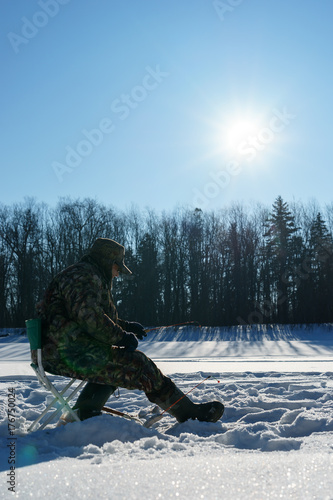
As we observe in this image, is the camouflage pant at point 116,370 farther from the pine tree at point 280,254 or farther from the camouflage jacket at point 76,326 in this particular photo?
the pine tree at point 280,254

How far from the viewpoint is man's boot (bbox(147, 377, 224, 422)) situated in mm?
3443

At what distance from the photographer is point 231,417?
383 cm

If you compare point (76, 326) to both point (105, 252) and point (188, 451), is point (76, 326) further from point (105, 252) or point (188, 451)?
point (188, 451)

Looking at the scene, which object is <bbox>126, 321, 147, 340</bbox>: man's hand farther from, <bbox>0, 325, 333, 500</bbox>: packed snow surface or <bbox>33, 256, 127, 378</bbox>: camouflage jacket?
<bbox>0, 325, 333, 500</bbox>: packed snow surface

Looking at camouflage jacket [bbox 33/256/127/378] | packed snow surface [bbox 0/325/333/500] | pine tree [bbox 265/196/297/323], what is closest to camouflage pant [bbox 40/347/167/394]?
camouflage jacket [bbox 33/256/127/378]

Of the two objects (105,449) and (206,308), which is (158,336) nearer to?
(206,308)

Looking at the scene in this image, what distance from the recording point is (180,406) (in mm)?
3477

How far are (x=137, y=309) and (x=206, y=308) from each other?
5.82m

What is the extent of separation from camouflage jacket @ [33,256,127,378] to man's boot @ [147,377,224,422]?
0.57 metres

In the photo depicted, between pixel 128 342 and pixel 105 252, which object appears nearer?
pixel 128 342

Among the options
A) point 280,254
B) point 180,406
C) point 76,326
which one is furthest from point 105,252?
point 280,254

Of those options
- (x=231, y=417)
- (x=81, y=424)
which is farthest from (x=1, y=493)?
(x=231, y=417)

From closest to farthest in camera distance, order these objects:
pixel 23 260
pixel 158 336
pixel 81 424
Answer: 1. pixel 81 424
2. pixel 158 336
3. pixel 23 260

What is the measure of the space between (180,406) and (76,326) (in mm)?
1055
